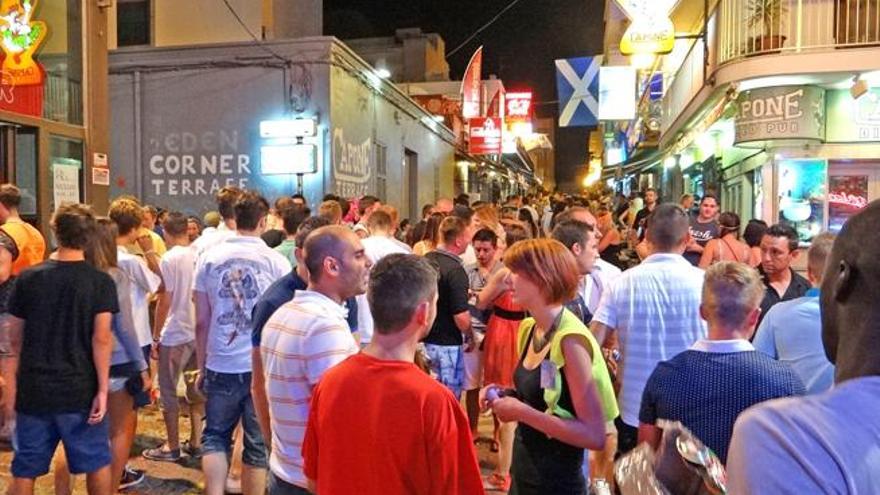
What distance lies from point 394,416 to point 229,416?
263cm

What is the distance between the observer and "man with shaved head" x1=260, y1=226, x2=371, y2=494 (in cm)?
288

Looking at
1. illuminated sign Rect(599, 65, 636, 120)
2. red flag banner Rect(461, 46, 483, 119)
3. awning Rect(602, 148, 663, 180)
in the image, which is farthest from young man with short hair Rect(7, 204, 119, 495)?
awning Rect(602, 148, 663, 180)

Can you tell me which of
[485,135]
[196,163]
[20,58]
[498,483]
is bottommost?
[498,483]

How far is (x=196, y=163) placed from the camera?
14.5 metres

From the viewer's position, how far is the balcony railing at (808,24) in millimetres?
10391

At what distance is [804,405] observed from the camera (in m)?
1.05

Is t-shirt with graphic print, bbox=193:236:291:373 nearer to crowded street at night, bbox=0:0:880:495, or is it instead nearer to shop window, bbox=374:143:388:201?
crowded street at night, bbox=0:0:880:495

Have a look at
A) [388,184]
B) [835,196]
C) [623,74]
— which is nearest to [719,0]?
[835,196]

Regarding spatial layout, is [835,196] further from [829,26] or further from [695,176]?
[695,176]

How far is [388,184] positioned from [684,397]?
640 inches

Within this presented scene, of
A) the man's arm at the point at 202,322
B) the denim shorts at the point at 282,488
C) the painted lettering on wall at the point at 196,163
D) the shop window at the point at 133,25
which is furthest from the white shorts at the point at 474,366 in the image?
the shop window at the point at 133,25

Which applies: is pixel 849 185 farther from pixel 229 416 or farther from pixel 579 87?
pixel 229 416

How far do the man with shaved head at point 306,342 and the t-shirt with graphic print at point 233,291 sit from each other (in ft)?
5.24

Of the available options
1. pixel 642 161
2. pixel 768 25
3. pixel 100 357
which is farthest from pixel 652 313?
pixel 642 161
